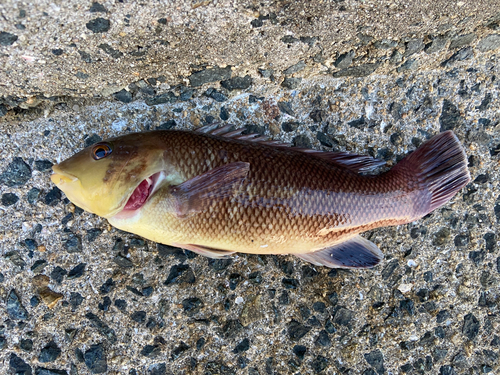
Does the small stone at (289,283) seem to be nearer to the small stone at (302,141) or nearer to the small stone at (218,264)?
the small stone at (218,264)

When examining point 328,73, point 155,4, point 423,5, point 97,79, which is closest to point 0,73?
point 97,79

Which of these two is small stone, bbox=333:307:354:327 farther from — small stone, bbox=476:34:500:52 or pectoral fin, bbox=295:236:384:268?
small stone, bbox=476:34:500:52

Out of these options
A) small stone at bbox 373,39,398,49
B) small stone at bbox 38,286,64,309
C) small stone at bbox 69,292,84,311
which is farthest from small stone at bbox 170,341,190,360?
small stone at bbox 373,39,398,49

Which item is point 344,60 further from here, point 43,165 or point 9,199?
point 9,199

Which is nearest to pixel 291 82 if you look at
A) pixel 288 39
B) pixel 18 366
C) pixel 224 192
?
pixel 288 39

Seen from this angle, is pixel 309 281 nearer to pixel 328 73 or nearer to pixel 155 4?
pixel 328 73

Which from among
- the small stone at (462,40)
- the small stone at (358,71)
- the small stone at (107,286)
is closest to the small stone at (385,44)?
the small stone at (358,71)
